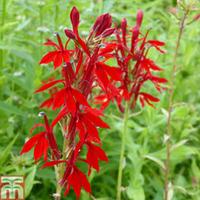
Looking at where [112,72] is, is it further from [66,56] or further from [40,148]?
[40,148]

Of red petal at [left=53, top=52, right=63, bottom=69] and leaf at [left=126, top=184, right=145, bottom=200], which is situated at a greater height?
red petal at [left=53, top=52, right=63, bottom=69]

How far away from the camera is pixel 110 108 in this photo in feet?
6.66

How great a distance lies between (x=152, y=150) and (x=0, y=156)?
80 centimetres

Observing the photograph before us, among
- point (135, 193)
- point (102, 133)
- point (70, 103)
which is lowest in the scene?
point (135, 193)

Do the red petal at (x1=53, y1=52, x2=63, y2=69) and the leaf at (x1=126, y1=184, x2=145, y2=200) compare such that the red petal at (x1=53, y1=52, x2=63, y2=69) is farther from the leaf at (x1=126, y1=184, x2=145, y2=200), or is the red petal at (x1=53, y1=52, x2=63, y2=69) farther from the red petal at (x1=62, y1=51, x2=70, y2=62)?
the leaf at (x1=126, y1=184, x2=145, y2=200)

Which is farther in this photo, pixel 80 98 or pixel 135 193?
pixel 135 193

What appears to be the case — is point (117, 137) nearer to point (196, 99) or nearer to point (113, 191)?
point (113, 191)

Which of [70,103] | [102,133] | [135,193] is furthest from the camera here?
[102,133]

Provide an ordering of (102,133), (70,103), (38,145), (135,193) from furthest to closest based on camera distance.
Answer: (102,133) → (135,193) → (38,145) → (70,103)

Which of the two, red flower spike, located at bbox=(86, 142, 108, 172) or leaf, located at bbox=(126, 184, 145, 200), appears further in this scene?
leaf, located at bbox=(126, 184, 145, 200)

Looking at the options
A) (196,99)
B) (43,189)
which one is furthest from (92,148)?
(196,99)

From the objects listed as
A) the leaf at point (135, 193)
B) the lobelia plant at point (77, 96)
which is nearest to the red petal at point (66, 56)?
the lobelia plant at point (77, 96)

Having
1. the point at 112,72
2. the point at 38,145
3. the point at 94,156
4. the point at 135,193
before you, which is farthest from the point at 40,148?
the point at 135,193

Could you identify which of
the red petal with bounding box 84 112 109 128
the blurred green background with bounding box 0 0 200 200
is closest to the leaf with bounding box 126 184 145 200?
the blurred green background with bounding box 0 0 200 200
